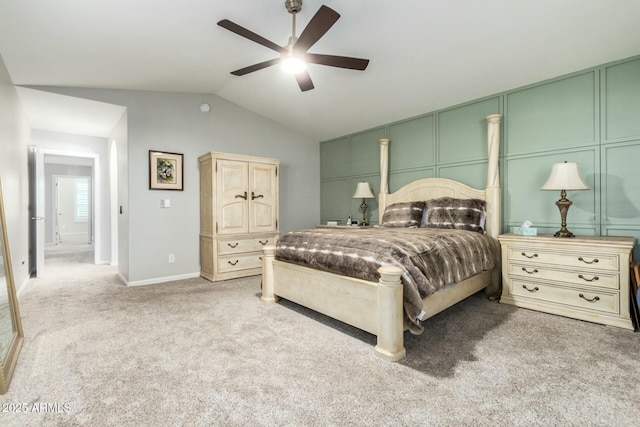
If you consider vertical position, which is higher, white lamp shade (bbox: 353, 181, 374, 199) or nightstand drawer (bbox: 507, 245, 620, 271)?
white lamp shade (bbox: 353, 181, 374, 199)

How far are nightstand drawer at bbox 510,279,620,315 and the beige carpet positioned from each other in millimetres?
161

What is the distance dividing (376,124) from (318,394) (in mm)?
4165

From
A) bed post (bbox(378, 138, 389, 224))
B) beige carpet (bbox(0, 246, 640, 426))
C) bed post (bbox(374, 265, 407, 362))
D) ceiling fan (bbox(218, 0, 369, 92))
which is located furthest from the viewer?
bed post (bbox(378, 138, 389, 224))

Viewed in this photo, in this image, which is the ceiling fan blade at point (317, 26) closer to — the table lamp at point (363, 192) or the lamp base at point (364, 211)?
the table lamp at point (363, 192)

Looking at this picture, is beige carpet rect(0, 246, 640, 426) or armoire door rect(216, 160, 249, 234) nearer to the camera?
beige carpet rect(0, 246, 640, 426)

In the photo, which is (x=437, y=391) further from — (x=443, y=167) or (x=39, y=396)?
(x=443, y=167)

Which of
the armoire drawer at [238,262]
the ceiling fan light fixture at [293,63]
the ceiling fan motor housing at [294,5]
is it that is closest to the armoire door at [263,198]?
the armoire drawer at [238,262]

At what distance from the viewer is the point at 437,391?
5.24 feet

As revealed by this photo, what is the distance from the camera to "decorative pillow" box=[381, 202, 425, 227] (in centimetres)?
387

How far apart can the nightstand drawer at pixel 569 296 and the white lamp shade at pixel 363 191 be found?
232cm

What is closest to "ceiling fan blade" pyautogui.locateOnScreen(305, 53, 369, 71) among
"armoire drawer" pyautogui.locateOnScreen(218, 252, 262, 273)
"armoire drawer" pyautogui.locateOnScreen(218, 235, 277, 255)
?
"armoire drawer" pyautogui.locateOnScreen(218, 235, 277, 255)

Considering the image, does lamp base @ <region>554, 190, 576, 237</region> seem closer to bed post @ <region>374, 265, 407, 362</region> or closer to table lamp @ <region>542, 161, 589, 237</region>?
table lamp @ <region>542, 161, 589, 237</region>

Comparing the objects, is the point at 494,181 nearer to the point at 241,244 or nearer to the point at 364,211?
the point at 364,211

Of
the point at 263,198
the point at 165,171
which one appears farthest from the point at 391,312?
the point at 165,171
